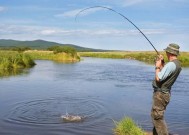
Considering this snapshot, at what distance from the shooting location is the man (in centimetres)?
702

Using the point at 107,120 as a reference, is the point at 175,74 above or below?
above

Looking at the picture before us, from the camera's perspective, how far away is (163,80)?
7109mm

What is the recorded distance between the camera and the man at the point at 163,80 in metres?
7.02

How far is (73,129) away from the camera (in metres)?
10.2

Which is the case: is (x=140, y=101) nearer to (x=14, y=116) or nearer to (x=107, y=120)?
(x=107, y=120)

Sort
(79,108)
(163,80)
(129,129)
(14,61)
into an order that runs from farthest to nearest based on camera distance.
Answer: (14,61) → (79,108) → (129,129) → (163,80)

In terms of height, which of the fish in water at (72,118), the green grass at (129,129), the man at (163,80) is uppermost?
the man at (163,80)

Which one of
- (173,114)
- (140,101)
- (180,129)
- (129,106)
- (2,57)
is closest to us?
(180,129)

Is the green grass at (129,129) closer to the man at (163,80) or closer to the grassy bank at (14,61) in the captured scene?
the man at (163,80)

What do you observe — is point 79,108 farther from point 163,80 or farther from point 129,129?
point 163,80

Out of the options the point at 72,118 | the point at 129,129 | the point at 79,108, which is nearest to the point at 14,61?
the point at 79,108

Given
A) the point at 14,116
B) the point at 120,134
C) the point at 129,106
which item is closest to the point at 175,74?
the point at 120,134

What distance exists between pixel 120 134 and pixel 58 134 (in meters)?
1.68

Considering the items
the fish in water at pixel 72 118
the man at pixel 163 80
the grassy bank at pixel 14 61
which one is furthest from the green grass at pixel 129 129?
the grassy bank at pixel 14 61
